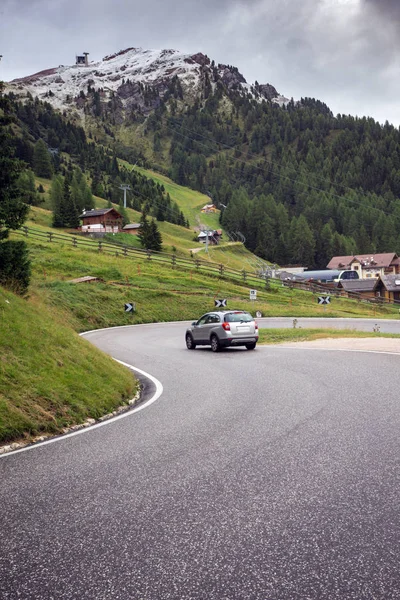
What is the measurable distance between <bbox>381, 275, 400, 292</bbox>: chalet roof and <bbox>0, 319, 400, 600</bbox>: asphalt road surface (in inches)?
3505

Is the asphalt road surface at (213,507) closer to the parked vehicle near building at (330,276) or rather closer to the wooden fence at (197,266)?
the wooden fence at (197,266)

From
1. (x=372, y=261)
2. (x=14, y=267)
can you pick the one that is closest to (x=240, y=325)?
(x=14, y=267)

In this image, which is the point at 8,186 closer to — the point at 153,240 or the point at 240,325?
the point at 240,325

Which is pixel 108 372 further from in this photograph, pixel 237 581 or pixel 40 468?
pixel 237 581

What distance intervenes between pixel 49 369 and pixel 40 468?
14.9ft

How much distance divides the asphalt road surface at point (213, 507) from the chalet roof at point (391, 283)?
292ft

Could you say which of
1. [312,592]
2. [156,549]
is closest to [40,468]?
[156,549]

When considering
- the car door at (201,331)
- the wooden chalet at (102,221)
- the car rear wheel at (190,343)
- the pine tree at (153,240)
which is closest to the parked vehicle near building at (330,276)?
the pine tree at (153,240)

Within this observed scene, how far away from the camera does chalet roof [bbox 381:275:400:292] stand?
92.6m

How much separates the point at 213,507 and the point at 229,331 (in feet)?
59.5

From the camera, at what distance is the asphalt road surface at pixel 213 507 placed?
338 cm

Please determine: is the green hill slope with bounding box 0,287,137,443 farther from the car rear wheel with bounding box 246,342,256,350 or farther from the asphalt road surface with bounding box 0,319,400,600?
the car rear wheel with bounding box 246,342,256,350

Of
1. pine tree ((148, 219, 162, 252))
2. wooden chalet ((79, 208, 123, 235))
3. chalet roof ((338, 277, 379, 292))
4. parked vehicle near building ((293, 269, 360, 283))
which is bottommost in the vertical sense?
chalet roof ((338, 277, 379, 292))

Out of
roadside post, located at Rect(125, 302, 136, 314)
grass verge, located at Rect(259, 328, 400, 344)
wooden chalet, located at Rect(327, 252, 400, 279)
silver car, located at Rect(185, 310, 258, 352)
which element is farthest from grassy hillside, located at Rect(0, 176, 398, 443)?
wooden chalet, located at Rect(327, 252, 400, 279)
